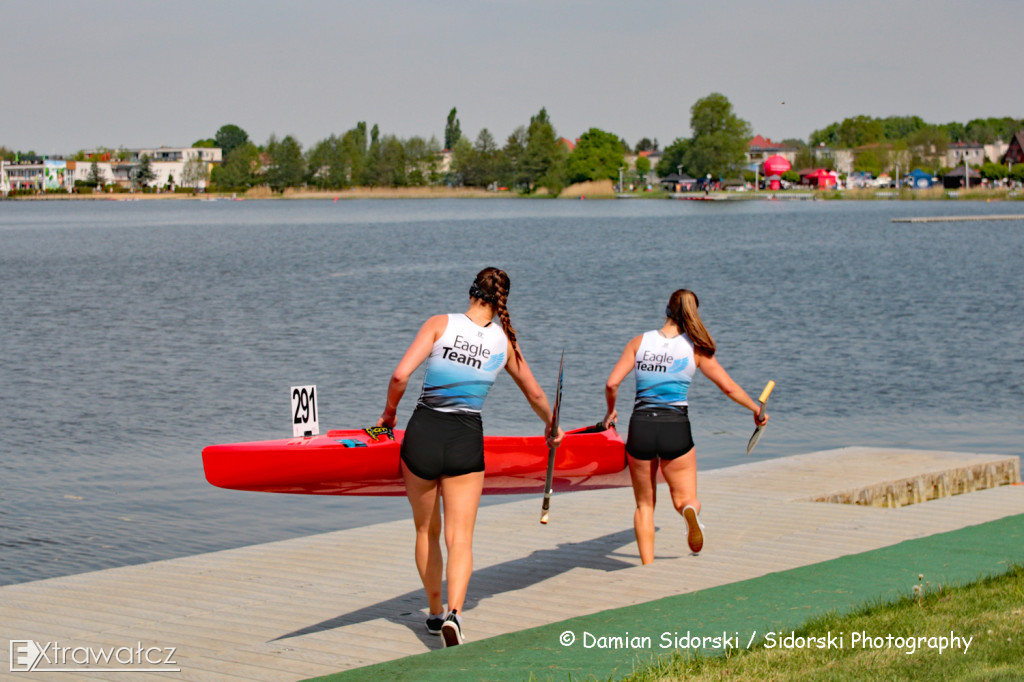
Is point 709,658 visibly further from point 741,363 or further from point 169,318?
point 169,318

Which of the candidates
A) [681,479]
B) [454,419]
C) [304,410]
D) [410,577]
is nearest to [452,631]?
[454,419]

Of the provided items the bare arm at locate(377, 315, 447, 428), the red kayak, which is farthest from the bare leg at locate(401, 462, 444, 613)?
the red kayak

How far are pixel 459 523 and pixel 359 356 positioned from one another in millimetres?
21297

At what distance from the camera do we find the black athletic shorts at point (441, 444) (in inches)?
247

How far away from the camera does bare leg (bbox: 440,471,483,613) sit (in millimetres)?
6344

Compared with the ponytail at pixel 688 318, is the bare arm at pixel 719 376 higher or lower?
lower

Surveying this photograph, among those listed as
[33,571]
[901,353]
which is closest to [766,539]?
[33,571]

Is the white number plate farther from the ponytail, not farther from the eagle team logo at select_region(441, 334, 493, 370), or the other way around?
the ponytail

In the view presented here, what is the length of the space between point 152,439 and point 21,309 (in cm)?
2489

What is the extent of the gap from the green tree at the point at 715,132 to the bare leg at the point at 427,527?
597 feet

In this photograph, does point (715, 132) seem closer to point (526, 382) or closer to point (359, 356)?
point (359, 356)

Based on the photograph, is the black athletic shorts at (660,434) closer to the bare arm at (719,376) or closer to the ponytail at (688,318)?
the bare arm at (719,376)

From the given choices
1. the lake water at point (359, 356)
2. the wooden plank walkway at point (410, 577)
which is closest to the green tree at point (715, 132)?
the lake water at point (359, 356)

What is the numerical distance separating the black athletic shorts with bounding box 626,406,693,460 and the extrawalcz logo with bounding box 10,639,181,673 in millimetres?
3291
